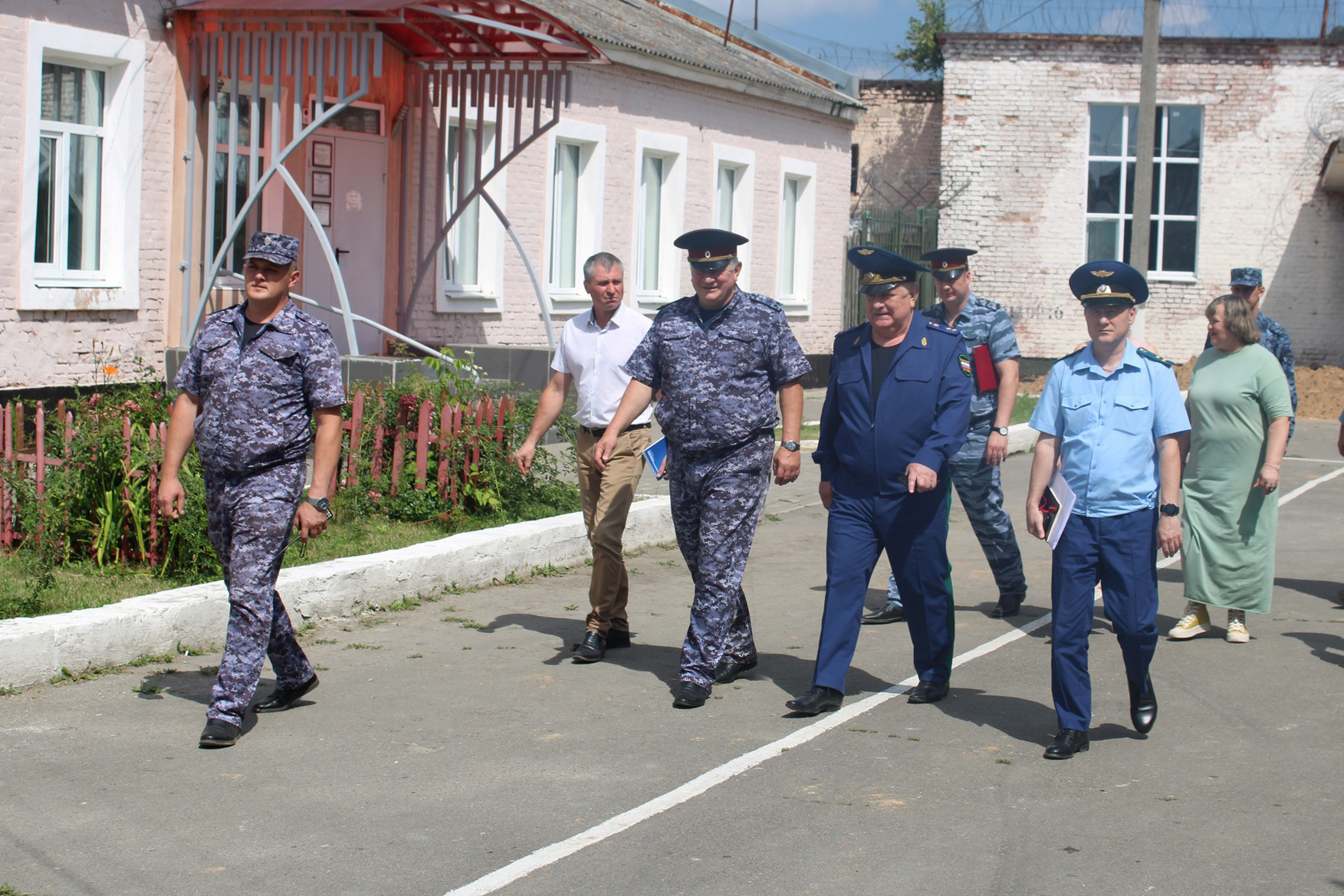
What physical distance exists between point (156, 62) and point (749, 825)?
1012cm

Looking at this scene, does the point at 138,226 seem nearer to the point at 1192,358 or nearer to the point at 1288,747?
the point at 1288,747

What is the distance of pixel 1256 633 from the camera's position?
25.6 feet

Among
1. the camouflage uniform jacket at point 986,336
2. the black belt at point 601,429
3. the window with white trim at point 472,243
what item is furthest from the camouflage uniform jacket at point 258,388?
the window with white trim at point 472,243

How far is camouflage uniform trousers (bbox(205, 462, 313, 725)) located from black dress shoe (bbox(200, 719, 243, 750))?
0.03 meters

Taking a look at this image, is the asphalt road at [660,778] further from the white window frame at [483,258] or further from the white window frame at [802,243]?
the white window frame at [802,243]

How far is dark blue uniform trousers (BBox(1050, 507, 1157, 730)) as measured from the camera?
221 inches

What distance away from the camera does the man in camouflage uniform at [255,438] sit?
5.63m

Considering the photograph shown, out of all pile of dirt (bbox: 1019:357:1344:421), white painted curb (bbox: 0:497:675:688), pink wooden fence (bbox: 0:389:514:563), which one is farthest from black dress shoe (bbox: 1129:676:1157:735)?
pile of dirt (bbox: 1019:357:1344:421)

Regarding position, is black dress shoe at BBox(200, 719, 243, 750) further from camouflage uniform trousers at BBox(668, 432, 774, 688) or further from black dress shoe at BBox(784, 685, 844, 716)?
black dress shoe at BBox(784, 685, 844, 716)

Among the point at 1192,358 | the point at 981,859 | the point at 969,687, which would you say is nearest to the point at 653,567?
the point at 969,687

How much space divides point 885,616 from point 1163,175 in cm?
1970

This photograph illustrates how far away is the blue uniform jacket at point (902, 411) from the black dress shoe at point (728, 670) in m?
0.99

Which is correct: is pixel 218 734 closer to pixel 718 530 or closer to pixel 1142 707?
pixel 718 530

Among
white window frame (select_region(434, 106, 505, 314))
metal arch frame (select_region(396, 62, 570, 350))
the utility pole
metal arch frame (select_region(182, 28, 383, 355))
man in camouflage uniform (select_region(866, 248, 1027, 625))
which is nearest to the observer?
man in camouflage uniform (select_region(866, 248, 1027, 625))
